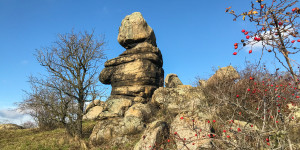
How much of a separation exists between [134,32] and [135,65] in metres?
3.96

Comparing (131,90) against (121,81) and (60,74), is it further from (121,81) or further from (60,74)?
(60,74)

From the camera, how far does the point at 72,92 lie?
1277 centimetres

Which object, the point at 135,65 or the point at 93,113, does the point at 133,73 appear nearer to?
the point at 135,65

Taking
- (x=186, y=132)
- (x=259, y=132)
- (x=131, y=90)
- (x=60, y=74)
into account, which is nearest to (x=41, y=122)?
(x=60, y=74)

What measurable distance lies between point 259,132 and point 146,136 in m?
5.83

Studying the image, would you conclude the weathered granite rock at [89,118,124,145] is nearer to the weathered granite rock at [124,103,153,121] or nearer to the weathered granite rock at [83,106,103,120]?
the weathered granite rock at [124,103,153,121]

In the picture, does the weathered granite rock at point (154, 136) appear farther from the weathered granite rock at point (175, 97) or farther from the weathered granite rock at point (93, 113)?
the weathered granite rock at point (93, 113)

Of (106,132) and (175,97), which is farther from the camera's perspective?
(175,97)

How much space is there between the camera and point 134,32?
1975 centimetres

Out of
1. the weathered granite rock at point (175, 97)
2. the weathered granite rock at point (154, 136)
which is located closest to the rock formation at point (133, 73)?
the weathered granite rock at point (175, 97)

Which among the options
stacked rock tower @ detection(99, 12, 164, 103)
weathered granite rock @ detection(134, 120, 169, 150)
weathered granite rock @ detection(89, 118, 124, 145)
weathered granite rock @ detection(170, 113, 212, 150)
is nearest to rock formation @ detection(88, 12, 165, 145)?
stacked rock tower @ detection(99, 12, 164, 103)

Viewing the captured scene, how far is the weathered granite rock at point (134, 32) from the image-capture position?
Answer: 19656 mm

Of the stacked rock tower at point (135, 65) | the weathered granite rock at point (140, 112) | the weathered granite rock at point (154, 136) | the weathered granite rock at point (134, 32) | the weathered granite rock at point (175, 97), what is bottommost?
the weathered granite rock at point (154, 136)

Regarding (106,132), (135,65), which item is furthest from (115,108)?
(106,132)
